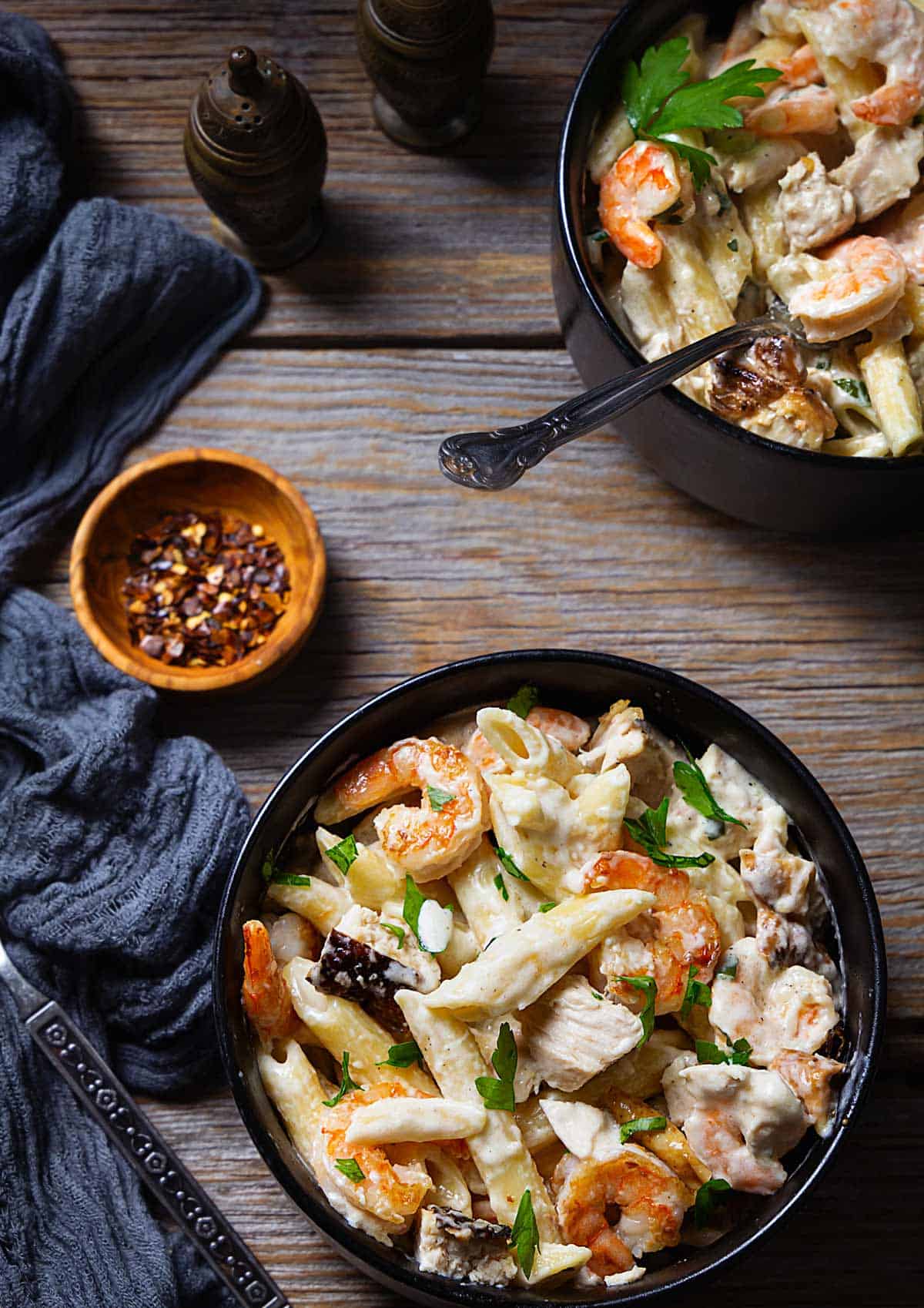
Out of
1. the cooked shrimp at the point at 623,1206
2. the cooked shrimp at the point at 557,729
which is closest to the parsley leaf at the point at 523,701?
the cooked shrimp at the point at 557,729

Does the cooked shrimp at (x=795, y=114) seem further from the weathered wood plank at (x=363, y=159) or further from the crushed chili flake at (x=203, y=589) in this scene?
the crushed chili flake at (x=203, y=589)

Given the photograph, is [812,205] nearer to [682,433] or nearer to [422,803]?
[682,433]

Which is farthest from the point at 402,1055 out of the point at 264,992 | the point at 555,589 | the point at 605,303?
the point at 605,303

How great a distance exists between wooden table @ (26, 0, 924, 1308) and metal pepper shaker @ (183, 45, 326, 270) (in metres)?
0.14

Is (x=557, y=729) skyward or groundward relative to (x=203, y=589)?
groundward

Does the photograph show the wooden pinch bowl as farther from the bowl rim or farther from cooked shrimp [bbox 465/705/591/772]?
the bowl rim

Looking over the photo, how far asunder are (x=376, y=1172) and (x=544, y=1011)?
0.81 feet

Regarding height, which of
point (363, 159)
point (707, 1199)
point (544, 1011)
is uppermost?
point (363, 159)

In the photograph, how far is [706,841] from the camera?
162cm

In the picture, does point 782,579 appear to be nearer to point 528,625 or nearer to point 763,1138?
point 528,625

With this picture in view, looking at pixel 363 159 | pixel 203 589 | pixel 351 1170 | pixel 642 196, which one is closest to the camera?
pixel 351 1170

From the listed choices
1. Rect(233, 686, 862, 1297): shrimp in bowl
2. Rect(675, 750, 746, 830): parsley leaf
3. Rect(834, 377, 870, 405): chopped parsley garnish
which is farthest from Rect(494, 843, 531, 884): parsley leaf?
Rect(834, 377, 870, 405): chopped parsley garnish

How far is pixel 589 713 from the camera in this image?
5.75ft

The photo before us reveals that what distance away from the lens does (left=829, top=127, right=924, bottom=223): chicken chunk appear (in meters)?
1.67
